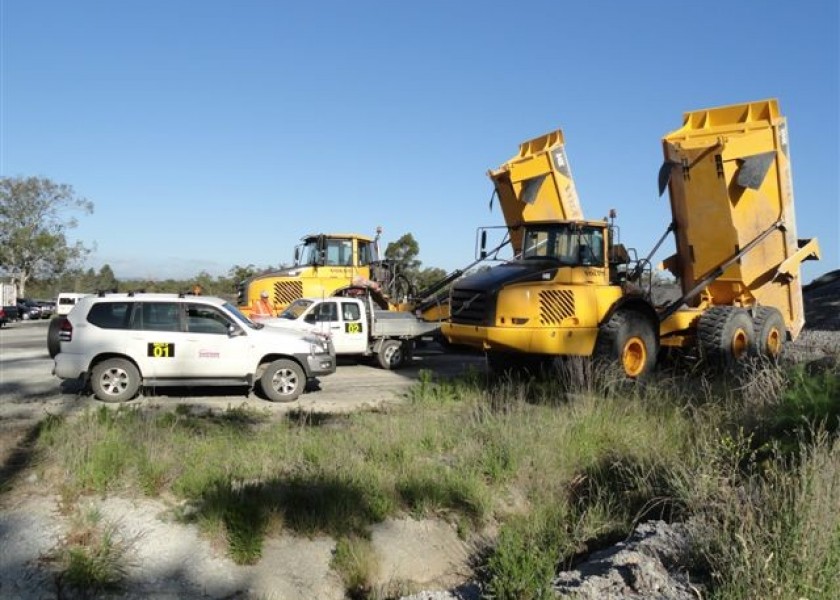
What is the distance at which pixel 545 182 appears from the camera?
13828 millimetres

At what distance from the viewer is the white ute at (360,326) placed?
14.5m

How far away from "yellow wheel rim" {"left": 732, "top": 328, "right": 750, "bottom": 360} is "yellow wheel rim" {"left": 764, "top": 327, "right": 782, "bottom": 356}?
0.79 m

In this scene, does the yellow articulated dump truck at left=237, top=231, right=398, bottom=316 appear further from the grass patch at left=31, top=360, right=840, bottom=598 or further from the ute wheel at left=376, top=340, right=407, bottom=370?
the grass patch at left=31, top=360, right=840, bottom=598

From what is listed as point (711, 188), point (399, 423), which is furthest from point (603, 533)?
point (711, 188)

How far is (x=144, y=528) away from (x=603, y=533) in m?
4.12

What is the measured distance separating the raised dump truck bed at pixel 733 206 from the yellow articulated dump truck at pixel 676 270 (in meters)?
0.02

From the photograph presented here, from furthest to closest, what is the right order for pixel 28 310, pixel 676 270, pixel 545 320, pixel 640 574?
pixel 28 310, pixel 676 270, pixel 545 320, pixel 640 574

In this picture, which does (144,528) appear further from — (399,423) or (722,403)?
(722,403)

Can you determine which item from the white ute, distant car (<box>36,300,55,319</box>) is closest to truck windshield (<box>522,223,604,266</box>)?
the white ute

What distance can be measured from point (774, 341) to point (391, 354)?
24.9ft

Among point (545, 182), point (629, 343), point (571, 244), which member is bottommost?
point (629, 343)

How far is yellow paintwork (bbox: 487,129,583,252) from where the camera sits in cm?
1379

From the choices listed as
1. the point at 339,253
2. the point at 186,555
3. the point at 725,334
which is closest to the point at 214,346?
the point at 186,555

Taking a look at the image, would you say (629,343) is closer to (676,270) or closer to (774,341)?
(676,270)
